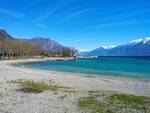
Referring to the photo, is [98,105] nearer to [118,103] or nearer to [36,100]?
[118,103]

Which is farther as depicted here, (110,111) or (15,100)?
(15,100)

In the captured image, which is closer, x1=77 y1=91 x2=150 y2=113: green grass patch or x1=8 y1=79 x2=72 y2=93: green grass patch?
x1=77 y1=91 x2=150 y2=113: green grass patch

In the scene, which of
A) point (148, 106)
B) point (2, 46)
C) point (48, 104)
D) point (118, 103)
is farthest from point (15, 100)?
point (2, 46)

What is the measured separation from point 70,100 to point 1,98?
4.86 meters

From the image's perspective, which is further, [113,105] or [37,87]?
[37,87]

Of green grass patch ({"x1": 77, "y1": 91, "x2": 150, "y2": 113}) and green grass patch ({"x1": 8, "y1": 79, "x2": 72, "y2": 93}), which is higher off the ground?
green grass patch ({"x1": 8, "y1": 79, "x2": 72, "y2": 93})

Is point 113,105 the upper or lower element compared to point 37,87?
lower

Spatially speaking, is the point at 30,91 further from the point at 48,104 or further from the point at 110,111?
the point at 110,111

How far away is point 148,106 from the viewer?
1753 cm

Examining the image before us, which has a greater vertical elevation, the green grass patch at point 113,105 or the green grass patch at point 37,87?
the green grass patch at point 37,87

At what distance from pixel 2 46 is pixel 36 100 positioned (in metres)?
171

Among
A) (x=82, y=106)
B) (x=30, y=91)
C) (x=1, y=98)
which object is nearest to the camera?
(x=82, y=106)

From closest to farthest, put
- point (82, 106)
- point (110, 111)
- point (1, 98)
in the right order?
point (110, 111), point (82, 106), point (1, 98)

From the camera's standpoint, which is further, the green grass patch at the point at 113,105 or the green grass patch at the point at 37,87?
the green grass patch at the point at 37,87
